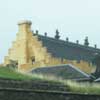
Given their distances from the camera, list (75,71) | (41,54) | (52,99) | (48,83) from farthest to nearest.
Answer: (41,54)
(75,71)
(48,83)
(52,99)

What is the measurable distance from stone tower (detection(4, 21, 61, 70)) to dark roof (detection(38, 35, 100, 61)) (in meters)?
1.25

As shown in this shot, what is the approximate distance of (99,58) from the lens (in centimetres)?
7169

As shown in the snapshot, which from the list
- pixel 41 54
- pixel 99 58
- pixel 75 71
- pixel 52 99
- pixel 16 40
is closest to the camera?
pixel 52 99

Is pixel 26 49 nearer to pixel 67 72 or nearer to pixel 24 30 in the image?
pixel 24 30

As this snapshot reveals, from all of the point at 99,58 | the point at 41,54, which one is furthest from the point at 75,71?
the point at 41,54

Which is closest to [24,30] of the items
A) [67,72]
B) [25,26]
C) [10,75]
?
[25,26]

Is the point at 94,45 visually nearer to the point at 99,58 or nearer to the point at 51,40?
the point at 51,40

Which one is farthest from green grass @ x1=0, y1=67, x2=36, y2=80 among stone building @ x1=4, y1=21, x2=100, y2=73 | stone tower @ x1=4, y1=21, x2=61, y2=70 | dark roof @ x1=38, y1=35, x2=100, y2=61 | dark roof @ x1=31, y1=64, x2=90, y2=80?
dark roof @ x1=38, y1=35, x2=100, y2=61

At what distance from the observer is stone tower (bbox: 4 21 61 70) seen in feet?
282

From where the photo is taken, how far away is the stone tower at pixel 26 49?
282 ft

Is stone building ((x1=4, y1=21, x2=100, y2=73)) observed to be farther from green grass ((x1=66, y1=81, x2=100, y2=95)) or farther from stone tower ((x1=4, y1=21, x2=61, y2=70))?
green grass ((x1=66, y1=81, x2=100, y2=95))

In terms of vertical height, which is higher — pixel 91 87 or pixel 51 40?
pixel 51 40

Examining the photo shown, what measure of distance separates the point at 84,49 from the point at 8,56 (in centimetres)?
1335

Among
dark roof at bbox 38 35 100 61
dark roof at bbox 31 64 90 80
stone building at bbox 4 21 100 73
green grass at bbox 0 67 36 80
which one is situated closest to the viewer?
green grass at bbox 0 67 36 80
